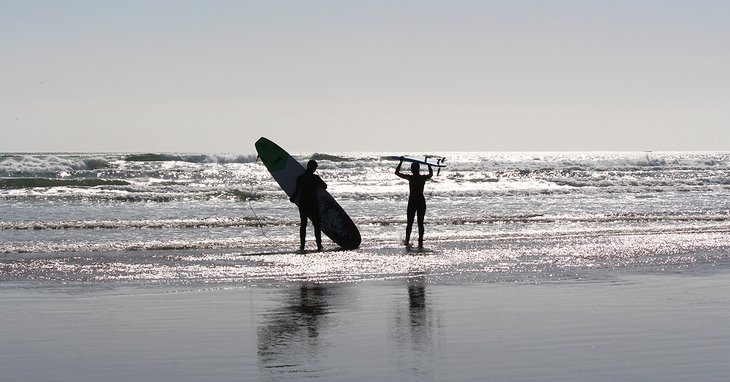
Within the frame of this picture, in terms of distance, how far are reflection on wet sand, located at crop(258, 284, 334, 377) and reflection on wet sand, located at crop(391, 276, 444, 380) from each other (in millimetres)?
711

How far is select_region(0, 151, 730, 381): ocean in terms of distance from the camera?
7422 millimetres

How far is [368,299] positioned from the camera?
10.8 meters

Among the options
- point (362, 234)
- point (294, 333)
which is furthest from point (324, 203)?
point (294, 333)

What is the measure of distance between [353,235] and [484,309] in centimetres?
799

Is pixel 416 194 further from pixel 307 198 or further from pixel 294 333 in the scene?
pixel 294 333

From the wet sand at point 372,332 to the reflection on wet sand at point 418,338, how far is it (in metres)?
0.01

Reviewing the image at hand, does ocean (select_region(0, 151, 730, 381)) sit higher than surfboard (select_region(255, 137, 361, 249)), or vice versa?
surfboard (select_region(255, 137, 361, 249))

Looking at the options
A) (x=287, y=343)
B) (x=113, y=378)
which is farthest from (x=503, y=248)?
(x=113, y=378)

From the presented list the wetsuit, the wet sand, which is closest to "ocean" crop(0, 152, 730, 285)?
the wetsuit

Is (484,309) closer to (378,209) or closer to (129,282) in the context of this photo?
(129,282)

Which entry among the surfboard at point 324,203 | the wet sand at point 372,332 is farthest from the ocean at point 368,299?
the surfboard at point 324,203

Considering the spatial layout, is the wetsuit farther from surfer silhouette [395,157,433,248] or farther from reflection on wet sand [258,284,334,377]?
reflection on wet sand [258,284,334,377]

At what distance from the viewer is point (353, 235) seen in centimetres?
1786

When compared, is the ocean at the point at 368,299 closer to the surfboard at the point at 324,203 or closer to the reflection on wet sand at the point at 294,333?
the reflection on wet sand at the point at 294,333
